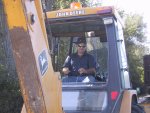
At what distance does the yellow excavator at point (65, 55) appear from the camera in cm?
367

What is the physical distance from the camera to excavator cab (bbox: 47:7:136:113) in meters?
5.77

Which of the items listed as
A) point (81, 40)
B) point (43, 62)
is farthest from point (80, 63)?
point (43, 62)

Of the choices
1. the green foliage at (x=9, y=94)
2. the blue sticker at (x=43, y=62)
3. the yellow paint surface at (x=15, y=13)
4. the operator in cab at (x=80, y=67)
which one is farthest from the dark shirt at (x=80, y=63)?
the green foliage at (x=9, y=94)

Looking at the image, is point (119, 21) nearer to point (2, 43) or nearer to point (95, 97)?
point (95, 97)

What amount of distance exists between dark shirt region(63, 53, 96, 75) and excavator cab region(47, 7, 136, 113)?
131 millimetres

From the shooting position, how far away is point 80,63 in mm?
6414

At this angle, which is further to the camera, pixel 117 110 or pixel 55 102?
pixel 117 110

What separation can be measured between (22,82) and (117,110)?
2.43 meters

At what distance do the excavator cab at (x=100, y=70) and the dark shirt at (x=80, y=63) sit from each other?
13cm

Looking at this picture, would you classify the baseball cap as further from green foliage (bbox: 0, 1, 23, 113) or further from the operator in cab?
green foliage (bbox: 0, 1, 23, 113)

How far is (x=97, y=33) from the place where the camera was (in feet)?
21.3

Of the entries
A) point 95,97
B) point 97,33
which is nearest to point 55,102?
point 95,97

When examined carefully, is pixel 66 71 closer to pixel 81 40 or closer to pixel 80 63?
pixel 80 63

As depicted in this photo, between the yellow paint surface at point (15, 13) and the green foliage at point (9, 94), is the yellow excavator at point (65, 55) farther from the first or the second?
the green foliage at point (9, 94)
